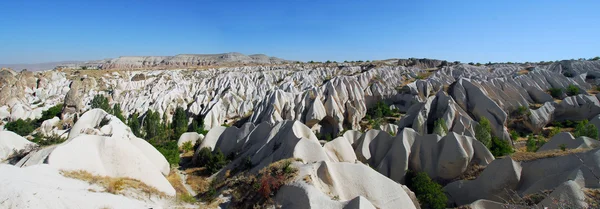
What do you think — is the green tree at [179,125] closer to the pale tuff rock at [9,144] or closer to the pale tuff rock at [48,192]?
the pale tuff rock at [9,144]

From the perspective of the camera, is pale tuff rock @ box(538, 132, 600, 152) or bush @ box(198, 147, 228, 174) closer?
pale tuff rock @ box(538, 132, 600, 152)

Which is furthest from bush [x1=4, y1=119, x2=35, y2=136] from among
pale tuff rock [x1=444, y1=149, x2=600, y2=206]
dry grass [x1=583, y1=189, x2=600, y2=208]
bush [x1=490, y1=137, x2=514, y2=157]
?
bush [x1=490, y1=137, x2=514, y2=157]

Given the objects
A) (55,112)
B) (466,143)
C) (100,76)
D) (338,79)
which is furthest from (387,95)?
(100,76)

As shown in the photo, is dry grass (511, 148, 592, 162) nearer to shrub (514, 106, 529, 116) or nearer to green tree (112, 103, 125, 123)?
shrub (514, 106, 529, 116)

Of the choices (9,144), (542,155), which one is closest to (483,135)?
(542,155)

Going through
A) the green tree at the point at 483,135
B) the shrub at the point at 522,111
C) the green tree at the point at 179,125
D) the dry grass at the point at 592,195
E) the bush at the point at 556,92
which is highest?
the bush at the point at 556,92

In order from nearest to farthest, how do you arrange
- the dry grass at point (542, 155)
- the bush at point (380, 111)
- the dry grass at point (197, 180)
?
the dry grass at point (542, 155)
the dry grass at point (197, 180)
the bush at point (380, 111)

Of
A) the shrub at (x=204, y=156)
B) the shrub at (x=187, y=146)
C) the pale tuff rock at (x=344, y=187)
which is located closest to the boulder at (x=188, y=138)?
the shrub at (x=187, y=146)

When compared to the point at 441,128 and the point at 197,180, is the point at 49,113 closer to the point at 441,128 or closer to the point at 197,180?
the point at 197,180

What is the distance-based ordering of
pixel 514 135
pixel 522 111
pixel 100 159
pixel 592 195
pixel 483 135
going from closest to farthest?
pixel 592 195
pixel 100 159
pixel 483 135
pixel 514 135
pixel 522 111
